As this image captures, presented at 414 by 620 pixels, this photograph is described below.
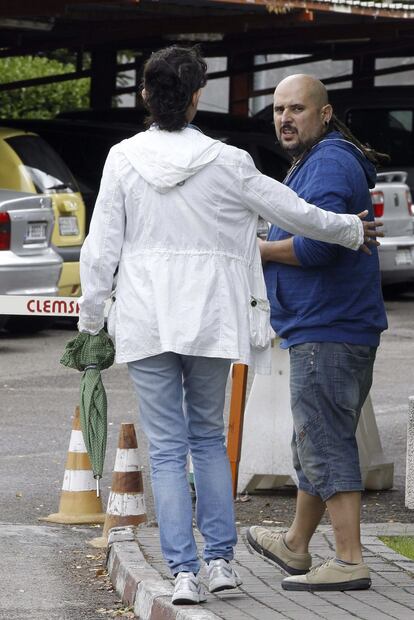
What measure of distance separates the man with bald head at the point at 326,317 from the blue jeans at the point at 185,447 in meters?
0.35

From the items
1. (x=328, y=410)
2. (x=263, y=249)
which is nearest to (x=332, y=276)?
(x=263, y=249)

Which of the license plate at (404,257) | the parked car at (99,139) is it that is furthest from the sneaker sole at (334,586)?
the license plate at (404,257)

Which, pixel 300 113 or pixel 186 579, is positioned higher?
pixel 300 113

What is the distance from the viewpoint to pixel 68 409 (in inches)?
418

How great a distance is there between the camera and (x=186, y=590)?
17.2 ft

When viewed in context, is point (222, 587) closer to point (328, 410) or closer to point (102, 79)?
point (328, 410)

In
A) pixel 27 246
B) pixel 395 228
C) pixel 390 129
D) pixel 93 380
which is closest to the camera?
pixel 93 380

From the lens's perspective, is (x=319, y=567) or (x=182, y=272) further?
(x=319, y=567)

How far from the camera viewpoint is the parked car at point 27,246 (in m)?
13.4

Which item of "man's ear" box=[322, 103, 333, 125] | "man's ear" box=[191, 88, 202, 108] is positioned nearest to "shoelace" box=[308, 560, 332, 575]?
"man's ear" box=[322, 103, 333, 125]

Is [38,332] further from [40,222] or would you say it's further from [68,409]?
[68,409]

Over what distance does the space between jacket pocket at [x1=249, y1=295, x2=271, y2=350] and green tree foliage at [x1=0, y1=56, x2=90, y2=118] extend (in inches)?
885

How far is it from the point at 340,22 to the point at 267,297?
15556mm

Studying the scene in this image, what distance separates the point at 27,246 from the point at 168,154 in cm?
857
